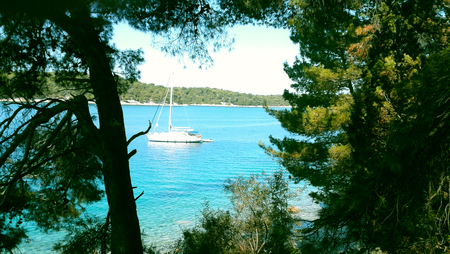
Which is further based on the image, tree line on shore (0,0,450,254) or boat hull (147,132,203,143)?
boat hull (147,132,203,143)

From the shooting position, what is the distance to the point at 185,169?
86.7ft

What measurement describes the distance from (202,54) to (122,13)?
111cm

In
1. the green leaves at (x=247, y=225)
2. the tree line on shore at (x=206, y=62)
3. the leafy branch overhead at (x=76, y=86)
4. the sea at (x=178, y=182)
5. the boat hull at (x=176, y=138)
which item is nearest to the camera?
the tree line on shore at (x=206, y=62)

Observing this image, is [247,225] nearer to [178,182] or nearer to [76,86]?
[76,86]

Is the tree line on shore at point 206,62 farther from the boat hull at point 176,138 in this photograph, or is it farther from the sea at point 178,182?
the boat hull at point 176,138

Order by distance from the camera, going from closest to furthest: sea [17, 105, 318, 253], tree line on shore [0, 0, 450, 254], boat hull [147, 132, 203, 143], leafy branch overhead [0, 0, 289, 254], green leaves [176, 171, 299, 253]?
tree line on shore [0, 0, 450, 254] → leafy branch overhead [0, 0, 289, 254] → green leaves [176, 171, 299, 253] → sea [17, 105, 318, 253] → boat hull [147, 132, 203, 143]

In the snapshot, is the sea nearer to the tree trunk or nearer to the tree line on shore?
the tree line on shore

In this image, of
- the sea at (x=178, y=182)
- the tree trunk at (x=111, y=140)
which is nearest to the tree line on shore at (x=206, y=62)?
the tree trunk at (x=111, y=140)

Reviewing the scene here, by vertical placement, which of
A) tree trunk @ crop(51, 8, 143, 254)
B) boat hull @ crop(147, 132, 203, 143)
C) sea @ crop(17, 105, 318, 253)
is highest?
tree trunk @ crop(51, 8, 143, 254)

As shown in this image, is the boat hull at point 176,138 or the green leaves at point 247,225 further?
the boat hull at point 176,138

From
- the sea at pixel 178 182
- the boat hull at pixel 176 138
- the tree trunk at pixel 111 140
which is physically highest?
the tree trunk at pixel 111 140

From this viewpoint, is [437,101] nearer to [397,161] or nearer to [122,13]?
[397,161]

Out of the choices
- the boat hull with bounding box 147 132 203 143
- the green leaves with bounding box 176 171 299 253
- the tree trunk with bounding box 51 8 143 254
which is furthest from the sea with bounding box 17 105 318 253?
the tree trunk with bounding box 51 8 143 254

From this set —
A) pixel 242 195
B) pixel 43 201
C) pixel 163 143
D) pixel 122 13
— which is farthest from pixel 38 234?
pixel 163 143
